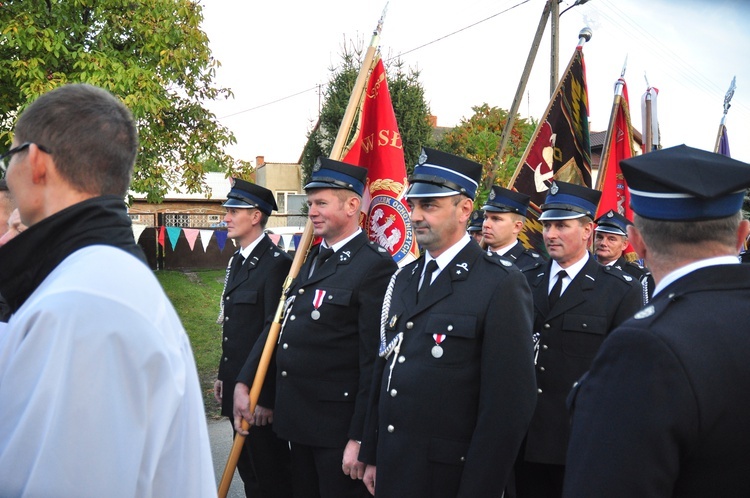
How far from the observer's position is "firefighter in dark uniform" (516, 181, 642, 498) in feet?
12.4

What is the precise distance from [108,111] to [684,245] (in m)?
1.40

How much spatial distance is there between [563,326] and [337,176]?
5.38ft

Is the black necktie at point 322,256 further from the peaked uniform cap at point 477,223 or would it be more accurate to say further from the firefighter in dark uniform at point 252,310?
the peaked uniform cap at point 477,223

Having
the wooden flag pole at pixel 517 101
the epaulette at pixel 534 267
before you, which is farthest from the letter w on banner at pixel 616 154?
the epaulette at pixel 534 267

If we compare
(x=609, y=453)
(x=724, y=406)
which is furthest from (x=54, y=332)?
(x=724, y=406)

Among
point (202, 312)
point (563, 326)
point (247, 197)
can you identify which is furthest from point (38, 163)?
point (202, 312)

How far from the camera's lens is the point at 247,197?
15.9 ft

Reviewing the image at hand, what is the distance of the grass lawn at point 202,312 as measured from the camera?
8336 mm

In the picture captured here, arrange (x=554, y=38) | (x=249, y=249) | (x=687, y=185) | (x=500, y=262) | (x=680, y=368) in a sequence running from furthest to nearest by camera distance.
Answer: (x=554, y=38)
(x=249, y=249)
(x=500, y=262)
(x=687, y=185)
(x=680, y=368)

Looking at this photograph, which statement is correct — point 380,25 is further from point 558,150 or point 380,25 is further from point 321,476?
point 321,476

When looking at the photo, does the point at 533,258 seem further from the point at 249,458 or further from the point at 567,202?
the point at 249,458

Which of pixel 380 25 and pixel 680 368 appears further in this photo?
pixel 380 25

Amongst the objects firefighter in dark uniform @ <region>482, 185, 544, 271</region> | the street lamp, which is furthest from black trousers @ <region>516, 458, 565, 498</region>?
the street lamp

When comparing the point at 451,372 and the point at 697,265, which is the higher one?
the point at 697,265
